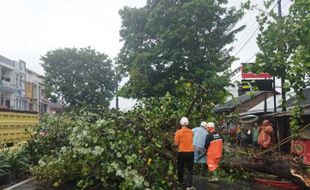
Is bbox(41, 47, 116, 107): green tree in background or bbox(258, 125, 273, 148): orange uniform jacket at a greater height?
bbox(41, 47, 116, 107): green tree in background

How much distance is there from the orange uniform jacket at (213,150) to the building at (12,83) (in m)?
40.6

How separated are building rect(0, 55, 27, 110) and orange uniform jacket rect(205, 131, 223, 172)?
4063 centimetres

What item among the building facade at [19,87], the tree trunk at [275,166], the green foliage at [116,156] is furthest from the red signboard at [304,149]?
the building facade at [19,87]

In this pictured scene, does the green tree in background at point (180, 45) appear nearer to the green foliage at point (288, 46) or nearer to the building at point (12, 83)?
the green foliage at point (288, 46)

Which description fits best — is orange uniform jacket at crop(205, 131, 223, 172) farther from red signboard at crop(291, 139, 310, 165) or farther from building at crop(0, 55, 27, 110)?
building at crop(0, 55, 27, 110)

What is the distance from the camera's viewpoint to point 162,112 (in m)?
11.8

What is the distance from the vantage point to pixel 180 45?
2377 cm

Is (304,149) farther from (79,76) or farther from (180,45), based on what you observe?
(79,76)

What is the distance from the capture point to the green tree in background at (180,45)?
23422 mm

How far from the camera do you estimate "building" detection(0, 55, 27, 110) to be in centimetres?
4831

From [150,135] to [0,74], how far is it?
1616 inches

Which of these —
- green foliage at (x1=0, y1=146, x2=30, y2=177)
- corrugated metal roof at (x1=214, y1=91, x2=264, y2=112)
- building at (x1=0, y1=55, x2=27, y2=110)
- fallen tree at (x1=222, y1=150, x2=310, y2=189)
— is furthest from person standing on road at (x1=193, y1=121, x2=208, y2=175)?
building at (x1=0, y1=55, x2=27, y2=110)

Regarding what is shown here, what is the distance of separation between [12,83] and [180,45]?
33377mm

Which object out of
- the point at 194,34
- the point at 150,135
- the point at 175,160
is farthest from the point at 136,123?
the point at 194,34
